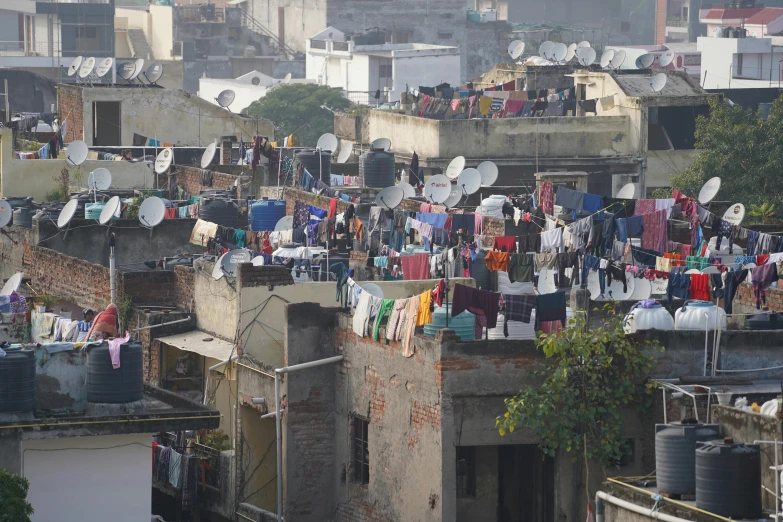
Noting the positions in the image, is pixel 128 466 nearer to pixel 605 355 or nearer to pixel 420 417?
pixel 420 417

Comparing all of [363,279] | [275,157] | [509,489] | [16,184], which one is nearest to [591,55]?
[275,157]

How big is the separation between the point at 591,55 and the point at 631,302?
4691 cm

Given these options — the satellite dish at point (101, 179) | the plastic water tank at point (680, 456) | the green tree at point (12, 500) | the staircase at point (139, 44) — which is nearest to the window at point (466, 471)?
the plastic water tank at point (680, 456)

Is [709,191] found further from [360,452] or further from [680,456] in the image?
[680,456]

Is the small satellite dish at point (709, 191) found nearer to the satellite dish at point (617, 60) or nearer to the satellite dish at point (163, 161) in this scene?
the satellite dish at point (163, 161)

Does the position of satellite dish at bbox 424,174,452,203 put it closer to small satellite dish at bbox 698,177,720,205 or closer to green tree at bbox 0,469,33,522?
small satellite dish at bbox 698,177,720,205

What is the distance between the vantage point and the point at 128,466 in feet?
79.3

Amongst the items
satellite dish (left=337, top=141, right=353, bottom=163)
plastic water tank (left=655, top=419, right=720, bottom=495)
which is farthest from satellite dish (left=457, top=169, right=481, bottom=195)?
plastic water tank (left=655, top=419, right=720, bottom=495)

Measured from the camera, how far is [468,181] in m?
41.2

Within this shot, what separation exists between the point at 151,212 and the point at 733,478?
21008 millimetres

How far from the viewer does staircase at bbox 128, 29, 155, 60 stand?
120m

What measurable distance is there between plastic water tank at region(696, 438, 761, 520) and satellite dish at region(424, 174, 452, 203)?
2037 centimetres

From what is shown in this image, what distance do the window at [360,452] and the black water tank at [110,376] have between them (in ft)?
12.6

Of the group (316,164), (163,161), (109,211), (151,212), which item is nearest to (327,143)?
(316,164)
